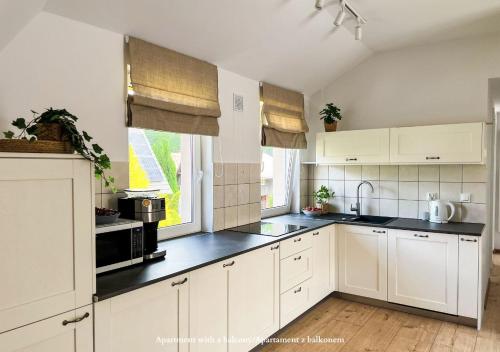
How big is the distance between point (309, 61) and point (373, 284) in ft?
7.49

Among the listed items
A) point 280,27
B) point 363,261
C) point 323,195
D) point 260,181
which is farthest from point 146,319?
point 323,195

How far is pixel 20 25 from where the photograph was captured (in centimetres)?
178

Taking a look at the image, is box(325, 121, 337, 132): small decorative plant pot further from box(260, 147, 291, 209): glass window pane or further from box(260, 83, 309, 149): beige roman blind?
box(260, 147, 291, 209): glass window pane

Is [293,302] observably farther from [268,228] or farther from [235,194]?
[235,194]

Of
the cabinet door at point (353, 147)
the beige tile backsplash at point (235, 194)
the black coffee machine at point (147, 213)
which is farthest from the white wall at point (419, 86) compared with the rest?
the black coffee machine at point (147, 213)

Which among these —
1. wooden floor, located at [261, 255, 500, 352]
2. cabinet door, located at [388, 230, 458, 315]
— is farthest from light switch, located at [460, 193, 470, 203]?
wooden floor, located at [261, 255, 500, 352]

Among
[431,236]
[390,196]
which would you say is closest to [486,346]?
[431,236]

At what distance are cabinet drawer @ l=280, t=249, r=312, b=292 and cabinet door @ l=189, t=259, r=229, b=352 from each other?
0.70 m

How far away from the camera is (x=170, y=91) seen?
2605mm

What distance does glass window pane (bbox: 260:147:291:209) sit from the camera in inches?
158

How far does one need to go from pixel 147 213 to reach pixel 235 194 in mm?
1239

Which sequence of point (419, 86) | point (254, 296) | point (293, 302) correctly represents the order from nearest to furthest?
point (254, 296) < point (293, 302) < point (419, 86)

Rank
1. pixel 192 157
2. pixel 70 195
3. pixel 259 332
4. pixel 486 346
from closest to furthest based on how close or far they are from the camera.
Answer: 1. pixel 70 195
2. pixel 259 332
3. pixel 486 346
4. pixel 192 157

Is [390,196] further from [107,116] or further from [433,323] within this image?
[107,116]
